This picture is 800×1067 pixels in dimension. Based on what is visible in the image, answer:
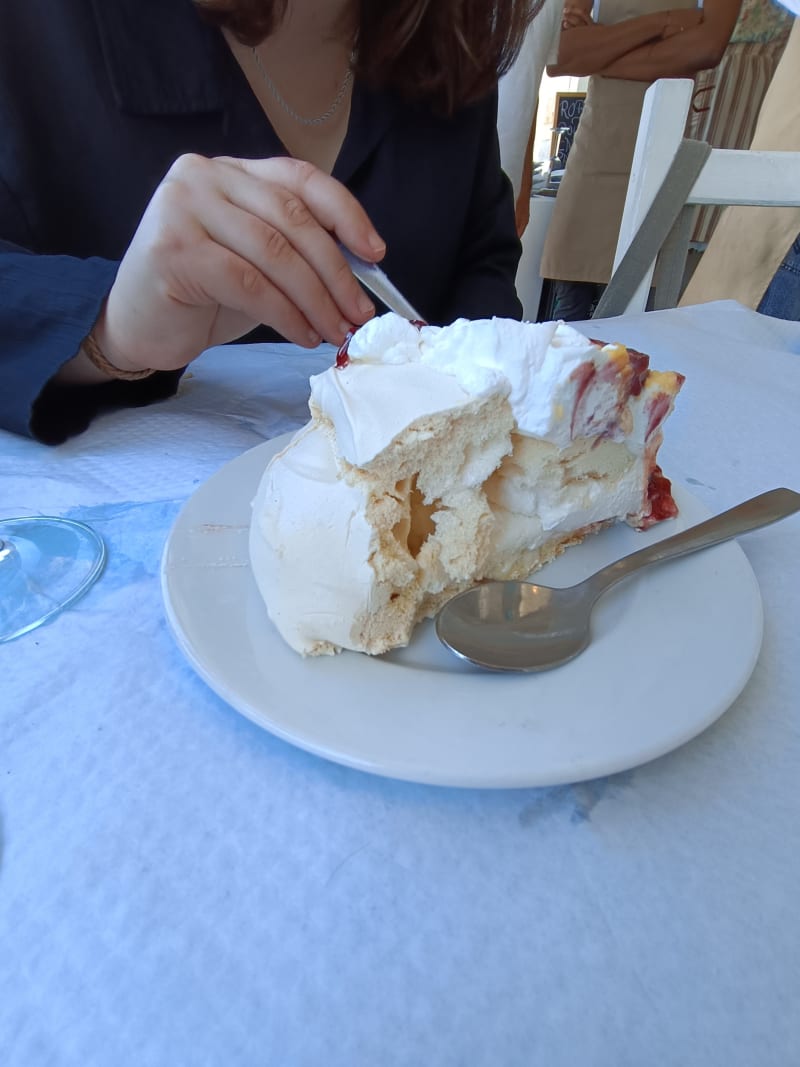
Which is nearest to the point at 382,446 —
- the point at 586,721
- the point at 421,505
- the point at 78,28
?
the point at 421,505

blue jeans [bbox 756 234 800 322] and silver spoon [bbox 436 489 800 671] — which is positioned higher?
silver spoon [bbox 436 489 800 671]

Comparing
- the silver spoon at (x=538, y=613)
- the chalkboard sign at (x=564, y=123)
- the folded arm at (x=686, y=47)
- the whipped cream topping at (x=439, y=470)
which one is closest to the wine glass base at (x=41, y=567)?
the whipped cream topping at (x=439, y=470)

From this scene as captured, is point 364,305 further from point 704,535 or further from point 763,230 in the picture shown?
point 763,230

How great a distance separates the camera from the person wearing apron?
→ 2.11 metres

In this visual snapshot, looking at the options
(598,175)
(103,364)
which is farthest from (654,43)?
(103,364)

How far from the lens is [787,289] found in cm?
148

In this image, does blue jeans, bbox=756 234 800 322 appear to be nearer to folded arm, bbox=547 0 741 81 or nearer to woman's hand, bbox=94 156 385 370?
folded arm, bbox=547 0 741 81

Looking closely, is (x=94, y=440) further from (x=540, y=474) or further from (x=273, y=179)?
(x=540, y=474)

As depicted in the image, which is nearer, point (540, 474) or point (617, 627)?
point (617, 627)

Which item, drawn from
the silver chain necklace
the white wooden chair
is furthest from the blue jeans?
the silver chain necklace

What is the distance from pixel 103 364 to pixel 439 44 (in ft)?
2.06

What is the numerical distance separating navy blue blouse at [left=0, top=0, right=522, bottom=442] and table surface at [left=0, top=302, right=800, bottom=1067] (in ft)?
1.08

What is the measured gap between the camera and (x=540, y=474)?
20.1 inches

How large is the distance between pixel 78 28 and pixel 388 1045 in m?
0.96
